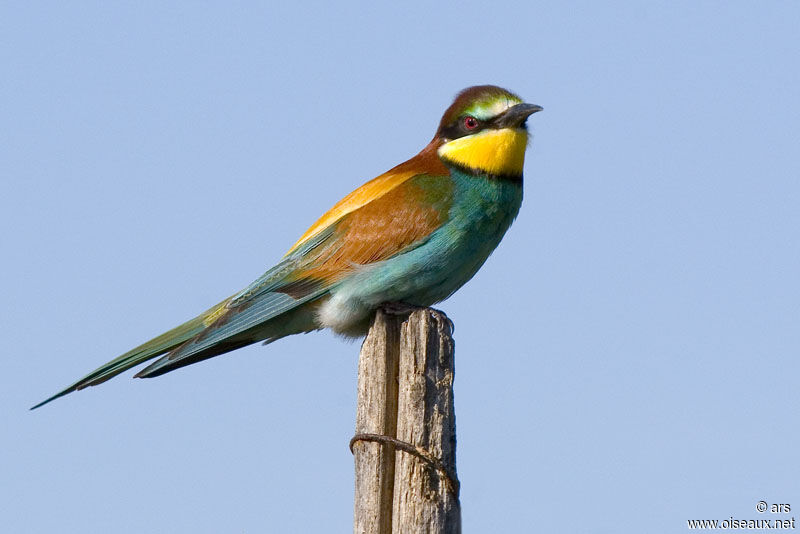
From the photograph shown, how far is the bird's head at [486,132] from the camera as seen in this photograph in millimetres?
4895

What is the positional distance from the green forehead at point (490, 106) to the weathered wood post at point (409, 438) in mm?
1785

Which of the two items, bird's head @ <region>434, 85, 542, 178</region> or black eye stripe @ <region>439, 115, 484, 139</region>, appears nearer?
bird's head @ <region>434, 85, 542, 178</region>

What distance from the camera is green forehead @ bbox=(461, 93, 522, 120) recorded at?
16.6 ft

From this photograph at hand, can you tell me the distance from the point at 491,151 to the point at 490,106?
28 centimetres

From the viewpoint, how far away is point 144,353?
4734 mm

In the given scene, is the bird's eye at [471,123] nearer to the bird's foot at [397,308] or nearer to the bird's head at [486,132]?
the bird's head at [486,132]

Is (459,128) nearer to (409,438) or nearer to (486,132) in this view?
(486,132)

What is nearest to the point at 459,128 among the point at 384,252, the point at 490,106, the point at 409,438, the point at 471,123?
the point at 471,123

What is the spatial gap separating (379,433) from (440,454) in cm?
21

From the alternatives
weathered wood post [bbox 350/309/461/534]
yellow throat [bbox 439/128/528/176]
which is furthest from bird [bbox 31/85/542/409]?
weathered wood post [bbox 350/309/461/534]

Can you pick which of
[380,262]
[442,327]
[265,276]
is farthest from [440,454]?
[265,276]

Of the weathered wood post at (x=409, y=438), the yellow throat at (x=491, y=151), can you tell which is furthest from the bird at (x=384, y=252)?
the weathered wood post at (x=409, y=438)

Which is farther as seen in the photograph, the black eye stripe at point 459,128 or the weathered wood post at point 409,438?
the black eye stripe at point 459,128

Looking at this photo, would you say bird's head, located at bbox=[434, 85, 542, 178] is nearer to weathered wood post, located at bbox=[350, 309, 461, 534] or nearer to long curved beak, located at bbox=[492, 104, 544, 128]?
long curved beak, located at bbox=[492, 104, 544, 128]
